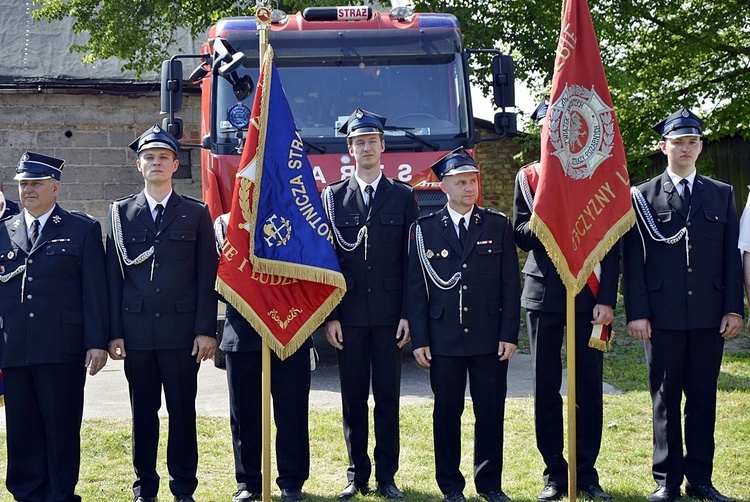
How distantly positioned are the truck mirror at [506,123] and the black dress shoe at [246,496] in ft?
13.8

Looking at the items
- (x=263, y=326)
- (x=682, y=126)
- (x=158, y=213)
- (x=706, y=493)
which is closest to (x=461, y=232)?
(x=263, y=326)

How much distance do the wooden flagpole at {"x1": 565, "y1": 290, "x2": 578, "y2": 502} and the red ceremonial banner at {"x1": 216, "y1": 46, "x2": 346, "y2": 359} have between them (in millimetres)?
1170

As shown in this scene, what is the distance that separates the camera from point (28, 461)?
4992 millimetres

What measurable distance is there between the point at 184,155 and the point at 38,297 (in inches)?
368

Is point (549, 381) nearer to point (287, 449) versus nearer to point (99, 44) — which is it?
point (287, 449)

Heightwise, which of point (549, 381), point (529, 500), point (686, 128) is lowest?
point (529, 500)

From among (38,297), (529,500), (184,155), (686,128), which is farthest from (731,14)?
(38,297)

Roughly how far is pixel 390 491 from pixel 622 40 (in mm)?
10117

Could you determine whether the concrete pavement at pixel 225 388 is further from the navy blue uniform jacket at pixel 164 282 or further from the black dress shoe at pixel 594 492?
the black dress shoe at pixel 594 492

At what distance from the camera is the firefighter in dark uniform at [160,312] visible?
5059 mm

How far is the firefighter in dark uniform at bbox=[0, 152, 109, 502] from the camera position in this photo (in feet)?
16.2

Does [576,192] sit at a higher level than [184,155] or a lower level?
lower

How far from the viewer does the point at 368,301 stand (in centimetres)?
540

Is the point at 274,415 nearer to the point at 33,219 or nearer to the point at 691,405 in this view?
the point at 33,219
